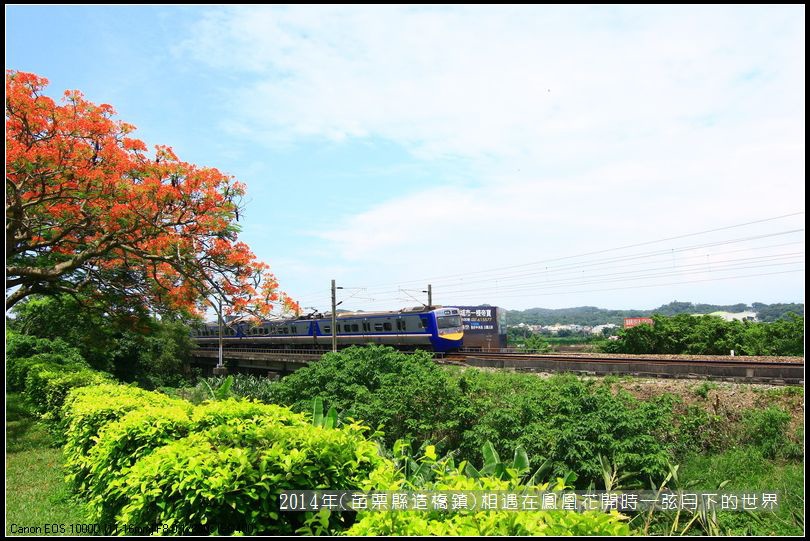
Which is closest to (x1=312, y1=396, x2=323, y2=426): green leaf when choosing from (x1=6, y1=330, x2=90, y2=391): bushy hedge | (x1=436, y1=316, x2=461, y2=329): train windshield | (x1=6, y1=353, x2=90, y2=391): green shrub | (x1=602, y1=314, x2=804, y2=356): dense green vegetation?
(x1=6, y1=353, x2=90, y2=391): green shrub

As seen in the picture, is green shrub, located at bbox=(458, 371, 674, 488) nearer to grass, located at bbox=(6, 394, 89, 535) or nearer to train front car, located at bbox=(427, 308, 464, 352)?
grass, located at bbox=(6, 394, 89, 535)

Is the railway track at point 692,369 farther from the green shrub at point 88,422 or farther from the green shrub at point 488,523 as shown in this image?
the green shrub at point 488,523

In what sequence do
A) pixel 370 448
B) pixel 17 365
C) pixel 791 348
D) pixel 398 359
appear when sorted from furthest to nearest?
pixel 791 348 → pixel 17 365 → pixel 398 359 → pixel 370 448

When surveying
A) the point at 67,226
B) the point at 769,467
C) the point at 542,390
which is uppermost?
the point at 67,226

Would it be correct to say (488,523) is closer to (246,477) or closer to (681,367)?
(246,477)

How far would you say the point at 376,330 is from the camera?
25250mm

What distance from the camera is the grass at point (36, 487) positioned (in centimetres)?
552

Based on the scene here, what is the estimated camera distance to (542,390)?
31.8ft

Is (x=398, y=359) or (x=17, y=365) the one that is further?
(x=17, y=365)

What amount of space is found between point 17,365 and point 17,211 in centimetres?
881

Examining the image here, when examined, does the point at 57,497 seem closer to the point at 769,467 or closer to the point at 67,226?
the point at 67,226

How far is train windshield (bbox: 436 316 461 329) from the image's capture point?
22797mm

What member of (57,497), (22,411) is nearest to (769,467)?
(57,497)

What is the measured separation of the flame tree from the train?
20.3 ft
